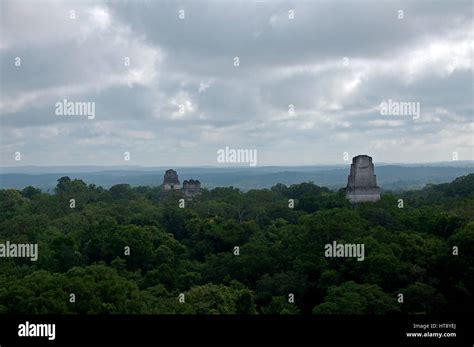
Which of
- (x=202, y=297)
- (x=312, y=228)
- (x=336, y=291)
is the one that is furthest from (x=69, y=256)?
(x=336, y=291)

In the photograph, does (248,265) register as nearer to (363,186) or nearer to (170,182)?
(363,186)

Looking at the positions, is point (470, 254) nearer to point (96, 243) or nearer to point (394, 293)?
point (394, 293)

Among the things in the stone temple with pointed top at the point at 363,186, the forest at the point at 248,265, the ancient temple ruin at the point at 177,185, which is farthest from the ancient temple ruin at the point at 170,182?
the stone temple with pointed top at the point at 363,186

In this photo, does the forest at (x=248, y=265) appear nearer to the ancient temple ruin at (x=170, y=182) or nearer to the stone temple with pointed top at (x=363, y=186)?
the stone temple with pointed top at (x=363, y=186)

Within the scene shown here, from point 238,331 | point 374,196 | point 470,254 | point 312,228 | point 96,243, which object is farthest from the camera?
point 374,196

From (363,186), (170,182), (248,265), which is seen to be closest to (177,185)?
(170,182)
